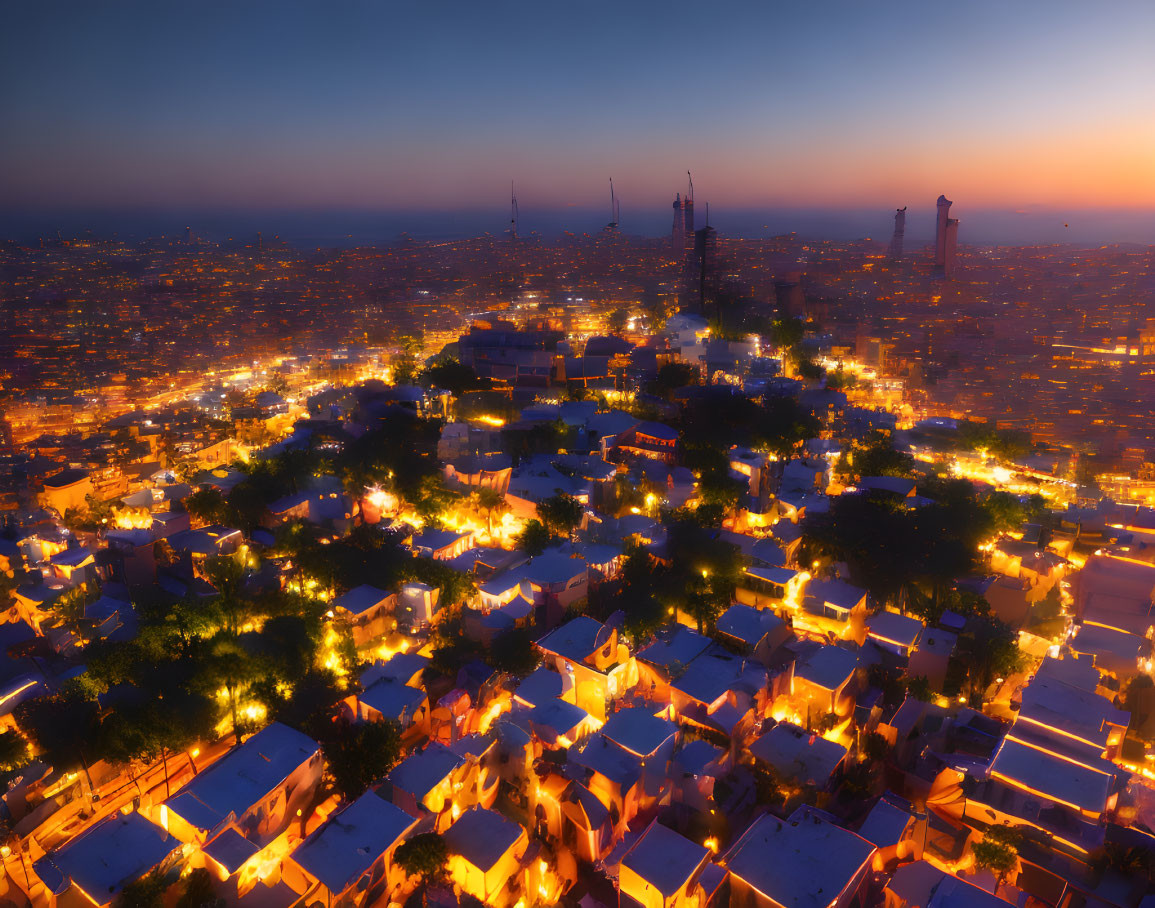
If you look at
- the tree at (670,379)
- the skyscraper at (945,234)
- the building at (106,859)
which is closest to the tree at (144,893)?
the building at (106,859)

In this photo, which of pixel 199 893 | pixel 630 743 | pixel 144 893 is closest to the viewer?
pixel 144 893

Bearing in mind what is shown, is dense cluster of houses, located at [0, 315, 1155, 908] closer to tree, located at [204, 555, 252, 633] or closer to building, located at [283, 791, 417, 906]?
building, located at [283, 791, 417, 906]

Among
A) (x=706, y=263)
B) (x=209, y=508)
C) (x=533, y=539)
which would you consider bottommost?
(x=533, y=539)

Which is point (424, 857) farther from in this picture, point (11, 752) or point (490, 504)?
point (490, 504)

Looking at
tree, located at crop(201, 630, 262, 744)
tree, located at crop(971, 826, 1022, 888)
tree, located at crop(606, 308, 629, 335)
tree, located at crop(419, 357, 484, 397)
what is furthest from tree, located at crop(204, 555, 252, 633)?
tree, located at crop(606, 308, 629, 335)

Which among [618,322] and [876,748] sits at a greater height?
[618,322]

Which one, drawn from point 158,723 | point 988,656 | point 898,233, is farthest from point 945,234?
point 158,723

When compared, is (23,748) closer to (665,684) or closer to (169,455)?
(665,684)
